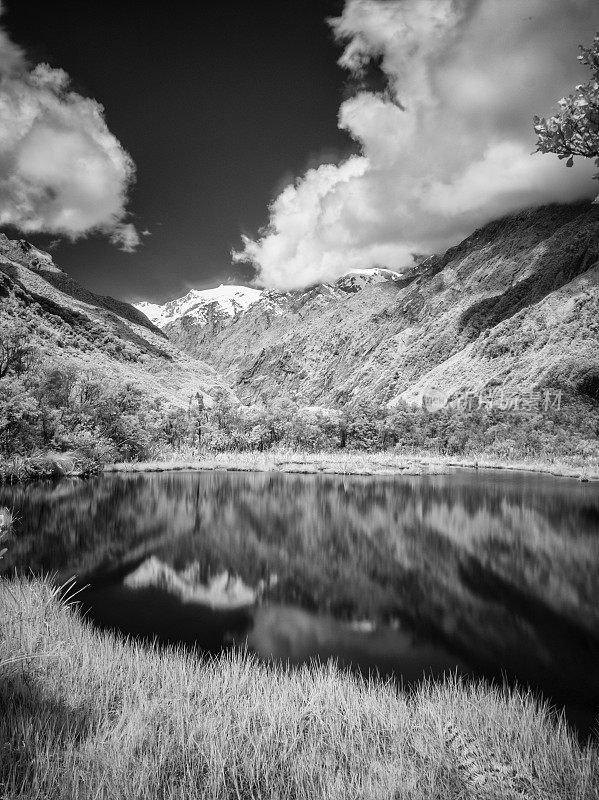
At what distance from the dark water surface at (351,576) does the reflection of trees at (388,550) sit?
3.0 inches

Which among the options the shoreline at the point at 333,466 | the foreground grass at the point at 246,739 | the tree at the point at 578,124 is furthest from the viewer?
the shoreline at the point at 333,466

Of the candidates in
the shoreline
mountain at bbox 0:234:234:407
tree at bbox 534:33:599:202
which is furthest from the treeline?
tree at bbox 534:33:599:202

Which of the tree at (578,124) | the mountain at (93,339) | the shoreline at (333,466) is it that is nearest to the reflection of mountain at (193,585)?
the tree at (578,124)

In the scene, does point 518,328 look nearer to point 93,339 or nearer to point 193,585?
point 93,339

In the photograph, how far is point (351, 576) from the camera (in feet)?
46.4

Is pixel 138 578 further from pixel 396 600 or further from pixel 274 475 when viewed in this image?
pixel 274 475

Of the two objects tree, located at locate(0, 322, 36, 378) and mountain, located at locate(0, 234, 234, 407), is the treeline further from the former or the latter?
mountain, located at locate(0, 234, 234, 407)

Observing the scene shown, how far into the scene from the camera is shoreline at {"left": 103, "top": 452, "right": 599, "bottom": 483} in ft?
159

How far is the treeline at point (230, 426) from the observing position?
128ft

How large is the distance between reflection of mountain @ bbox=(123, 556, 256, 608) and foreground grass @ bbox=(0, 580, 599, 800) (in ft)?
17.7

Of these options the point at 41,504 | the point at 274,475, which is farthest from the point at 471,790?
the point at 274,475

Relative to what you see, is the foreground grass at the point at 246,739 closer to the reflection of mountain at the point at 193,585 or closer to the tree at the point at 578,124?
the tree at the point at 578,124

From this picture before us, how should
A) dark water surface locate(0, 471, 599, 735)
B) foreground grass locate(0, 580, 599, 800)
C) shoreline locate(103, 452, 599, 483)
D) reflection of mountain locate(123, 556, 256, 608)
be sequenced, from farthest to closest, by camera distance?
1. shoreline locate(103, 452, 599, 483)
2. reflection of mountain locate(123, 556, 256, 608)
3. dark water surface locate(0, 471, 599, 735)
4. foreground grass locate(0, 580, 599, 800)

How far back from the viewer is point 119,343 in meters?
144
